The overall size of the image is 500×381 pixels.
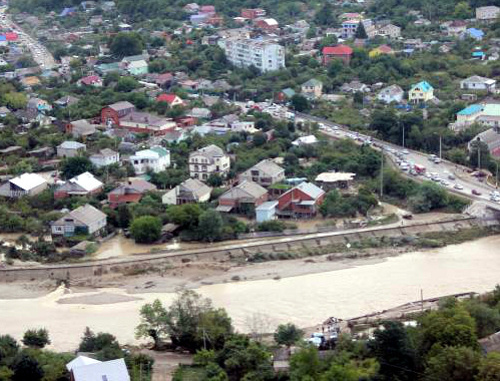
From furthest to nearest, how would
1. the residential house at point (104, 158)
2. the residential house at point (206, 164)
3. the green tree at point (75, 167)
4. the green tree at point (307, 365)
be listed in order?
the residential house at point (104, 158) < the green tree at point (75, 167) < the residential house at point (206, 164) < the green tree at point (307, 365)

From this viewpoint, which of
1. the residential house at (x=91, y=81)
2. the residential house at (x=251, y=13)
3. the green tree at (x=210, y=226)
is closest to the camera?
the green tree at (x=210, y=226)

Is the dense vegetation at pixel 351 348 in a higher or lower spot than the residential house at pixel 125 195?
higher

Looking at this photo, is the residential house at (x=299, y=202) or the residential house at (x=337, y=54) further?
the residential house at (x=337, y=54)

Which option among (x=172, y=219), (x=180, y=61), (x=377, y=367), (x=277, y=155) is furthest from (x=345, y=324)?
(x=180, y=61)

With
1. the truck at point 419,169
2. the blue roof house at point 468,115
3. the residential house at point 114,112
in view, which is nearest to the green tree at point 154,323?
the truck at point 419,169

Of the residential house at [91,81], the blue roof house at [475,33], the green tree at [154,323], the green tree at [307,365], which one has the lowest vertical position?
the residential house at [91,81]

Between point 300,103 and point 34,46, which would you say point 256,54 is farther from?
point 34,46

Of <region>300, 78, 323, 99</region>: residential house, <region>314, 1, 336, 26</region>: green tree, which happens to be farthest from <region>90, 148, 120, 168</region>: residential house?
<region>314, 1, 336, 26</region>: green tree

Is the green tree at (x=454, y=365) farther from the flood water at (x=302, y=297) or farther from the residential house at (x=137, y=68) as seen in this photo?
the residential house at (x=137, y=68)
